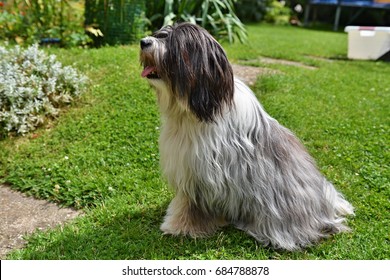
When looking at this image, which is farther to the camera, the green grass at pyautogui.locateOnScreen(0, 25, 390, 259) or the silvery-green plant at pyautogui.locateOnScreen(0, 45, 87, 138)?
the silvery-green plant at pyautogui.locateOnScreen(0, 45, 87, 138)

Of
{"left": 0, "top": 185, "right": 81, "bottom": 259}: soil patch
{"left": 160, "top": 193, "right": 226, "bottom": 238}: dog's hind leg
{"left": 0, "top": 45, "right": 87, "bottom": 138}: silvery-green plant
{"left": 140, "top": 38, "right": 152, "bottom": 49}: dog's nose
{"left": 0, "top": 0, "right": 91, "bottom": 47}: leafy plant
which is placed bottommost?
{"left": 0, "top": 185, "right": 81, "bottom": 259}: soil patch

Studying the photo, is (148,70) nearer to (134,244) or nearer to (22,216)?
(134,244)

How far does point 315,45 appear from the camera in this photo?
10820 mm

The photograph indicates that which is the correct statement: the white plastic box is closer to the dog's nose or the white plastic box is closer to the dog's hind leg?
the dog's hind leg

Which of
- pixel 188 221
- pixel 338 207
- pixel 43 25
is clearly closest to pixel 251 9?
pixel 43 25

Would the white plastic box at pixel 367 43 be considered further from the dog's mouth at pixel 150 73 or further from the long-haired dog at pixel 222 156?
the dog's mouth at pixel 150 73

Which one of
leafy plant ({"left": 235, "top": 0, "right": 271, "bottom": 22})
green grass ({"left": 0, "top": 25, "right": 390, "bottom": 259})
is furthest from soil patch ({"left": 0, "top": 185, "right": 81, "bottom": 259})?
leafy plant ({"left": 235, "top": 0, "right": 271, "bottom": 22})

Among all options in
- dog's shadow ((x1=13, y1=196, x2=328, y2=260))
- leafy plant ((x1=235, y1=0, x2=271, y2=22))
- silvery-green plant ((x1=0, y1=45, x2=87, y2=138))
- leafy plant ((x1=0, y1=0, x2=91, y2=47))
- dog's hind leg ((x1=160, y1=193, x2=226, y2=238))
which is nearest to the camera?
dog's shadow ((x1=13, y1=196, x2=328, y2=260))

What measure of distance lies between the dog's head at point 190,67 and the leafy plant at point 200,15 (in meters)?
4.89

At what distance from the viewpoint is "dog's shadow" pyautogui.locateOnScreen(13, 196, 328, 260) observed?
292cm

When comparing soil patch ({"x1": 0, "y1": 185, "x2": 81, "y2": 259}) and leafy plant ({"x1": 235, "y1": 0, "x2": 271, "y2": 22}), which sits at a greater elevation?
leafy plant ({"x1": 235, "y1": 0, "x2": 271, "y2": 22})

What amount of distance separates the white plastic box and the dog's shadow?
655cm

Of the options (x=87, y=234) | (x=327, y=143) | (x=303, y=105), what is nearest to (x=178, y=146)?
(x=87, y=234)

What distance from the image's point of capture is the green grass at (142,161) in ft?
9.86
